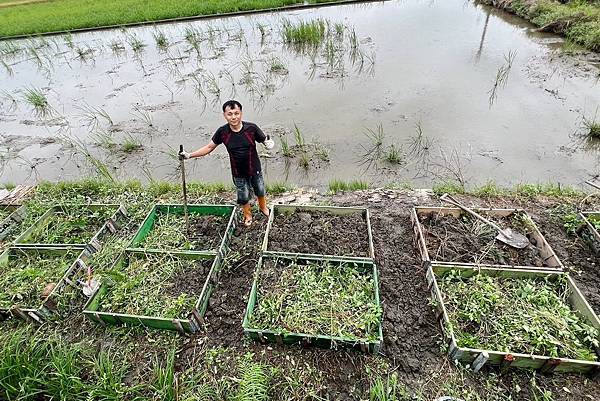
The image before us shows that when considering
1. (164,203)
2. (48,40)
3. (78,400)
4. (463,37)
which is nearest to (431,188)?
(164,203)

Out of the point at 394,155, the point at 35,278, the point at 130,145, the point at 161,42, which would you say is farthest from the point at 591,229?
the point at 161,42

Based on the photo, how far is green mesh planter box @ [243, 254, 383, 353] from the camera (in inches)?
111

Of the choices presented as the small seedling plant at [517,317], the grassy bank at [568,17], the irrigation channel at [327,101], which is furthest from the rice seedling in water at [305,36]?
the small seedling plant at [517,317]

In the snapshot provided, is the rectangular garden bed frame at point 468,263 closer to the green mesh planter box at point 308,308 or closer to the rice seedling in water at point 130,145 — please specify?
the green mesh planter box at point 308,308

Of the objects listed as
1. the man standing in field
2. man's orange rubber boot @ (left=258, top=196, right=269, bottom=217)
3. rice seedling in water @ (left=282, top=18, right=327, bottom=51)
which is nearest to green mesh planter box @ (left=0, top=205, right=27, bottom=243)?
the man standing in field

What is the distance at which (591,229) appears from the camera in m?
3.61

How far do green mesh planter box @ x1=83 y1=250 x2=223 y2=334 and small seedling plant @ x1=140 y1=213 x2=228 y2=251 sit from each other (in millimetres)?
195

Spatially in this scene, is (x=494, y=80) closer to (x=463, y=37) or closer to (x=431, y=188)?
(x=463, y=37)

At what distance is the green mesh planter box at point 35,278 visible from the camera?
3.23 meters

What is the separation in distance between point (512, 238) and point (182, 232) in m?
3.56

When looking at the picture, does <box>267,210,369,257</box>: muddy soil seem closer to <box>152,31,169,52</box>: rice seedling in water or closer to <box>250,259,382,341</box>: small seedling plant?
<box>250,259,382,341</box>: small seedling plant

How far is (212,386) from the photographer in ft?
9.02

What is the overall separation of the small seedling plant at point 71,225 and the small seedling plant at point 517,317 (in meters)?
3.89

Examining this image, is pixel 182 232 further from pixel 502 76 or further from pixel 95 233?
pixel 502 76
